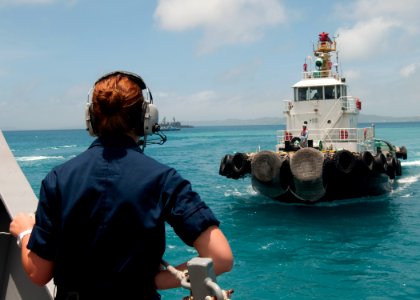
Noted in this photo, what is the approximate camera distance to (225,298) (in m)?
1.57

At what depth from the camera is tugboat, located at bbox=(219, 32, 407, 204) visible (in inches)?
615

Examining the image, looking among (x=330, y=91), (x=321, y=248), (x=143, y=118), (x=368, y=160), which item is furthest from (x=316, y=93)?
(x=143, y=118)

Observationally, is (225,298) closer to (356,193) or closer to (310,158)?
(310,158)

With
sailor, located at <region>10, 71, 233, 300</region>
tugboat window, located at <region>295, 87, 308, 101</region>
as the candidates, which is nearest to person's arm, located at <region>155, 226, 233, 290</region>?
sailor, located at <region>10, 71, 233, 300</region>

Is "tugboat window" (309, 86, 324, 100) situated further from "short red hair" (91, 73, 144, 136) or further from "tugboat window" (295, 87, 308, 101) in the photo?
"short red hair" (91, 73, 144, 136)

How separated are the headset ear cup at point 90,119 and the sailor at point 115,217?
0.05ft

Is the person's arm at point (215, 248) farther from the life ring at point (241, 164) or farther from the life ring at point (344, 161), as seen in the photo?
the life ring at point (241, 164)

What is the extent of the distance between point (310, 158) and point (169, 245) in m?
5.90

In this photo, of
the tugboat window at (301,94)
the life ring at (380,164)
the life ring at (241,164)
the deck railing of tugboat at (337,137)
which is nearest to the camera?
the life ring at (380,164)

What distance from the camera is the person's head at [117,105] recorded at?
1.74 m

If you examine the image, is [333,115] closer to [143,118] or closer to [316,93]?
[316,93]

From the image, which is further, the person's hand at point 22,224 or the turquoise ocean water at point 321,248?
the turquoise ocean water at point 321,248

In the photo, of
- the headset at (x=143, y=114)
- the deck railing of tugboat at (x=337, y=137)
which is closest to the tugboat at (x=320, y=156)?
the deck railing of tugboat at (x=337, y=137)

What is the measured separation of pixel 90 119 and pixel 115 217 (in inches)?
18.0
